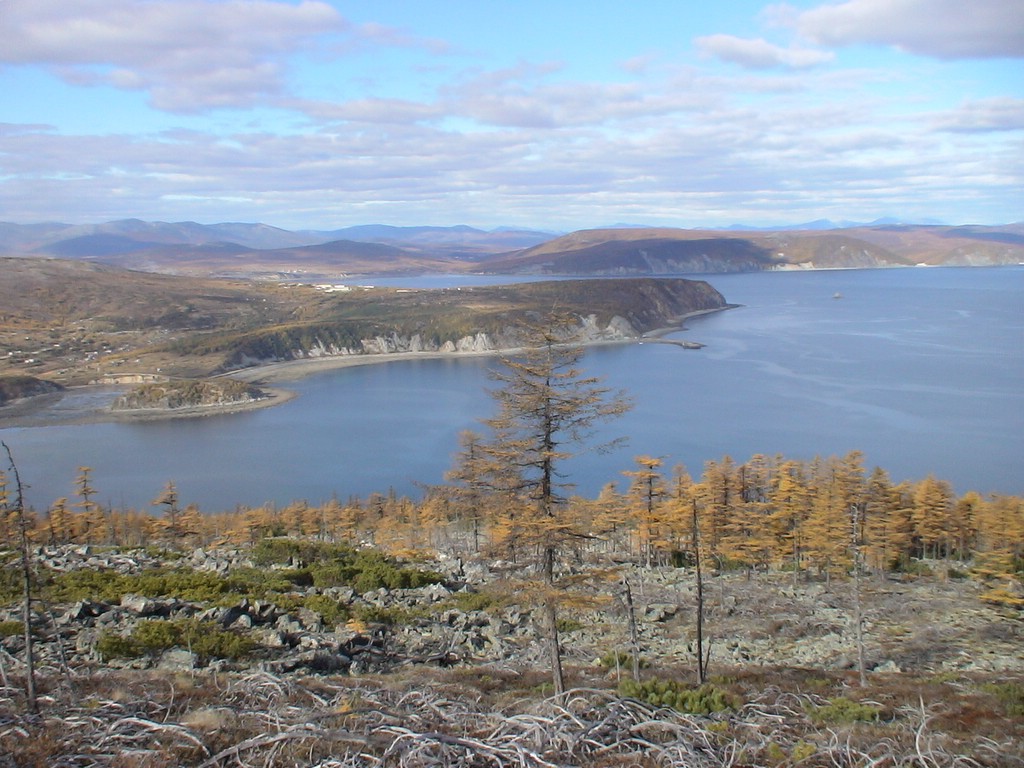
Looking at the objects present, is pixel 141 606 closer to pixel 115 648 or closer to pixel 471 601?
pixel 115 648

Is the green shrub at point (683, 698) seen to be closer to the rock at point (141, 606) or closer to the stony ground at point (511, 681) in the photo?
the stony ground at point (511, 681)

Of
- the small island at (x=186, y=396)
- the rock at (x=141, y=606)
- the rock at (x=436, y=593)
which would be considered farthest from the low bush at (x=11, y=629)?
the small island at (x=186, y=396)

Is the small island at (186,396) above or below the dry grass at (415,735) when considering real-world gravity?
below

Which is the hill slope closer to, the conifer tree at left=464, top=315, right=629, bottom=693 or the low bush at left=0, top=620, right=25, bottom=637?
the low bush at left=0, top=620, right=25, bottom=637

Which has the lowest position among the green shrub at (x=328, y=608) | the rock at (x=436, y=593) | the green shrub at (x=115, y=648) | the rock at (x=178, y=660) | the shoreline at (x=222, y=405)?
the shoreline at (x=222, y=405)

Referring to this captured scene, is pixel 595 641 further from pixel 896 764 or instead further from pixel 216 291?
pixel 216 291

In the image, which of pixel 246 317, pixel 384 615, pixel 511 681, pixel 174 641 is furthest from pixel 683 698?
pixel 246 317
